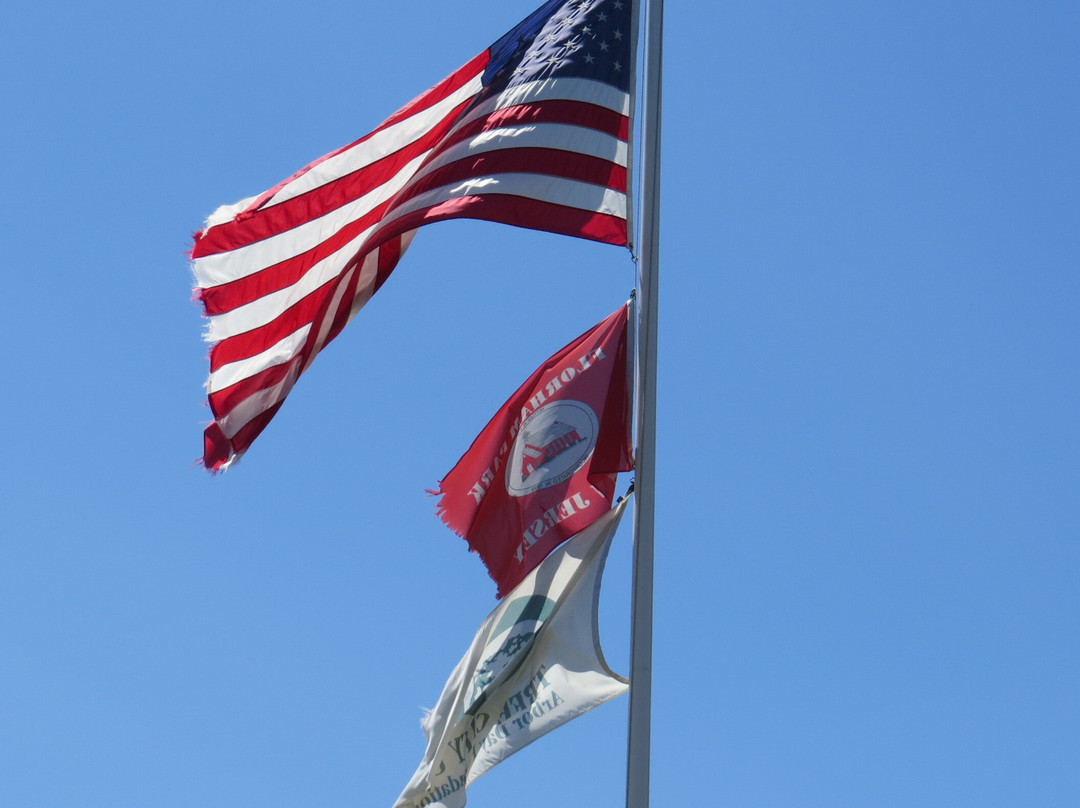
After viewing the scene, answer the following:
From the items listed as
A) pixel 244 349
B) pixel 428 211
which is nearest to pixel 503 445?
pixel 428 211

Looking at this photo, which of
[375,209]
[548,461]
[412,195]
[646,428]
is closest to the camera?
[646,428]

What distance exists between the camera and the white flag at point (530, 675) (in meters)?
11.2

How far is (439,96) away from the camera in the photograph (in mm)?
13695

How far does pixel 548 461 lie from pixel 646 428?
0.89 m

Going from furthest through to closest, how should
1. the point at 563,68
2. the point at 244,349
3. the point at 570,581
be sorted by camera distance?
the point at 244,349
the point at 563,68
the point at 570,581

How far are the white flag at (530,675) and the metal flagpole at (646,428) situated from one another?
1.73 ft

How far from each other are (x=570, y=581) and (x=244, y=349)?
12.5ft

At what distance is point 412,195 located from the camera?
1260 centimetres

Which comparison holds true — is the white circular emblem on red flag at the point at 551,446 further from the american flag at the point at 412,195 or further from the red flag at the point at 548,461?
the american flag at the point at 412,195

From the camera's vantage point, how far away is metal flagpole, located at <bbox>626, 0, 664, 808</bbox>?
34.0 ft

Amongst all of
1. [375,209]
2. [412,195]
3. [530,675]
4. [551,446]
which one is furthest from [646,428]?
[375,209]

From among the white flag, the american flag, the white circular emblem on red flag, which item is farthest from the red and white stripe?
the white flag

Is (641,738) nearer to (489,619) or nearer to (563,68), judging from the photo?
(489,619)

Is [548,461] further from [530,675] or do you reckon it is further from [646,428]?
[530,675]
